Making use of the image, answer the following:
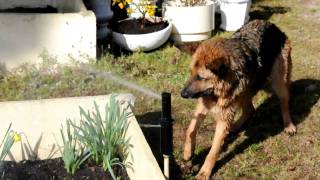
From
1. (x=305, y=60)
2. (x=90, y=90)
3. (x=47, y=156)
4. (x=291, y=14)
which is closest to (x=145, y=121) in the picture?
(x=90, y=90)

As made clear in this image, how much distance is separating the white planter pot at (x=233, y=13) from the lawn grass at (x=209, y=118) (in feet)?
0.81

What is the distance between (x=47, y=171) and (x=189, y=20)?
13.2ft

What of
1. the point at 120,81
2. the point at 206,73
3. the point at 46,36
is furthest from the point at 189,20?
the point at 206,73

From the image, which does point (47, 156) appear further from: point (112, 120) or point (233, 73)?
point (233, 73)

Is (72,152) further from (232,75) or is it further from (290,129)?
(290,129)

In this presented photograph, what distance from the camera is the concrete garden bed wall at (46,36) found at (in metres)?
6.52

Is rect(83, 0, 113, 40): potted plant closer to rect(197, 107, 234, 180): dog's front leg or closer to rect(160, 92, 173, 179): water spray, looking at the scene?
rect(197, 107, 234, 180): dog's front leg

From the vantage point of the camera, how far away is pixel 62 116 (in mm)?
4406

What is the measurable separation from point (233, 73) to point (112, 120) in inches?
41.9

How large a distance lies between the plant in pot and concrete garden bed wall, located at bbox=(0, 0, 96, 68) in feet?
2.16

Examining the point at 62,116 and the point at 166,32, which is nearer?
the point at 62,116

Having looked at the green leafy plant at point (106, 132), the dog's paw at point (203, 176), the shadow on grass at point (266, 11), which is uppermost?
the green leafy plant at point (106, 132)

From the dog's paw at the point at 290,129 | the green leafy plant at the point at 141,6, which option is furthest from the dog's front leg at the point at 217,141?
the green leafy plant at the point at 141,6

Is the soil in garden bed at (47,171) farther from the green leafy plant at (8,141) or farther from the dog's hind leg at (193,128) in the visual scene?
the dog's hind leg at (193,128)
